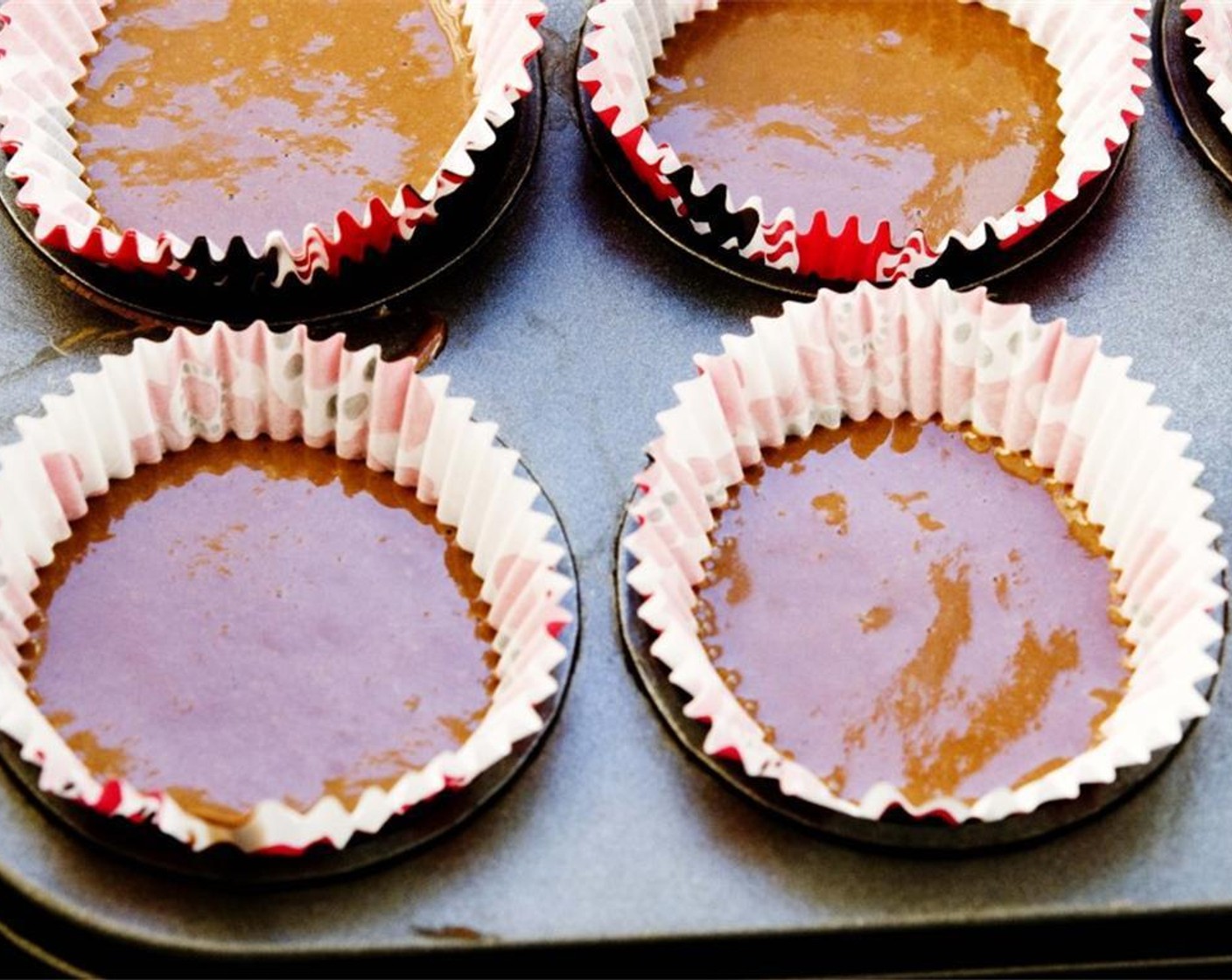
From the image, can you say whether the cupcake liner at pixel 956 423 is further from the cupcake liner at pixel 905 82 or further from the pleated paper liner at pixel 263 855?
the pleated paper liner at pixel 263 855

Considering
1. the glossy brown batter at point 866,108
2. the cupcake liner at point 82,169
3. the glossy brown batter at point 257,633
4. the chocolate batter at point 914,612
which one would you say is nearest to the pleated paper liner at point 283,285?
the cupcake liner at point 82,169

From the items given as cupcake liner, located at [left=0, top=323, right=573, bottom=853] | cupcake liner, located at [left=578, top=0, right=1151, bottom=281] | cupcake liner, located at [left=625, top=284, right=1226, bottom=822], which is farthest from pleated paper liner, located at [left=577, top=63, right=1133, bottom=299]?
cupcake liner, located at [left=0, top=323, right=573, bottom=853]

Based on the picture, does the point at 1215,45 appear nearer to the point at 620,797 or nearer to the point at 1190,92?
the point at 1190,92

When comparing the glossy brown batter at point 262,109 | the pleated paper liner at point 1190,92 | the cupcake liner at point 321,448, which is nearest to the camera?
the cupcake liner at point 321,448

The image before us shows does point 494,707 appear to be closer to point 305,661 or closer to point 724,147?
point 305,661

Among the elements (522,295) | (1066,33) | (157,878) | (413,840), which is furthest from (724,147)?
(157,878)

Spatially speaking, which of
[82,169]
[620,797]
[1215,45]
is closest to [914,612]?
[620,797]

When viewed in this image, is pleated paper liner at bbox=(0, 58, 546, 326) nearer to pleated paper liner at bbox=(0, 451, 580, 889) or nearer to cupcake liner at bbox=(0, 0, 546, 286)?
cupcake liner at bbox=(0, 0, 546, 286)
